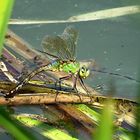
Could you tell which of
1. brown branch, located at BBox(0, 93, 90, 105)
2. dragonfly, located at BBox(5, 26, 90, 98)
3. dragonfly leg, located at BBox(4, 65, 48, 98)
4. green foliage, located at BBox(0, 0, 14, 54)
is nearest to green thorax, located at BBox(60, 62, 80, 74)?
dragonfly, located at BBox(5, 26, 90, 98)

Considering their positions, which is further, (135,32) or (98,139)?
(135,32)

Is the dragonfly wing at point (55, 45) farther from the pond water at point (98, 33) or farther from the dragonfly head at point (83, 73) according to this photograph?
the pond water at point (98, 33)

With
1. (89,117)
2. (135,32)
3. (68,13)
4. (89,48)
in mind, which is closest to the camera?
(89,117)

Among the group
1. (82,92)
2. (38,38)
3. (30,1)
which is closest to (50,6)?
(30,1)

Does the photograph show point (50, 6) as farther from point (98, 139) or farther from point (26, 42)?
point (98, 139)

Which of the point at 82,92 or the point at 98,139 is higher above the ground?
the point at 98,139

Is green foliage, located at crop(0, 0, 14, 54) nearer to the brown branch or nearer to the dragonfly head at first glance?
the brown branch
